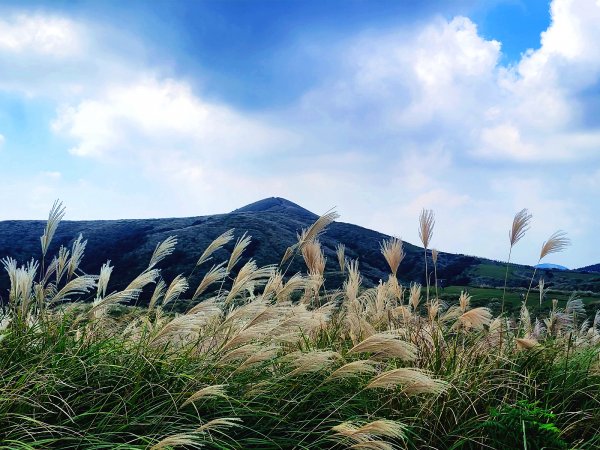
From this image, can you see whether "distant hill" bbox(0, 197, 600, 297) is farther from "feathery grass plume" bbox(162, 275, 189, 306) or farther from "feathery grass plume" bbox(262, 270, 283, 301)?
"feathery grass plume" bbox(162, 275, 189, 306)

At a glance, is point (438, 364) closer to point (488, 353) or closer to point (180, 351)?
point (488, 353)

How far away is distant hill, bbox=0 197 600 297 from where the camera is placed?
2562 inches

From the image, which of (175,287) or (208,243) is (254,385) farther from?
(208,243)

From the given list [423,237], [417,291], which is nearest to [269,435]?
[423,237]

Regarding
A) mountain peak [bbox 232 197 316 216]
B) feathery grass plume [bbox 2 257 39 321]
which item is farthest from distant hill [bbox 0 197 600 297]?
mountain peak [bbox 232 197 316 216]

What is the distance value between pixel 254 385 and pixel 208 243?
2658 inches

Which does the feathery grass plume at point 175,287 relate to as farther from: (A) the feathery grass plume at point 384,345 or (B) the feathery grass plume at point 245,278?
(A) the feathery grass plume at point 384,345

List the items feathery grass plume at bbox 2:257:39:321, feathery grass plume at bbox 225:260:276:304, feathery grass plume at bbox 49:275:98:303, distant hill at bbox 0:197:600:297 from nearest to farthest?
feathery grass plume at bbox 2:257:39:321
feathery grass plume at bbox 49:275:98:303
feathery grass plume at bbox 225:260:276:304
distant hill at bbox 0:197:600:297

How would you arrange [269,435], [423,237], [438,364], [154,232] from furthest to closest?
[154,232] < [423,237] < [438,364] < [269,435]

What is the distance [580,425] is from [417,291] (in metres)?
2.83

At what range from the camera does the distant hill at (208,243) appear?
65.1 m

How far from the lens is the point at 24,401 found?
3297 mm

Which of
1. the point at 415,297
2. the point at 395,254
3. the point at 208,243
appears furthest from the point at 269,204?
the point at 395,254

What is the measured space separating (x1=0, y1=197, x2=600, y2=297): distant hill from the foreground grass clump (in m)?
54.3
